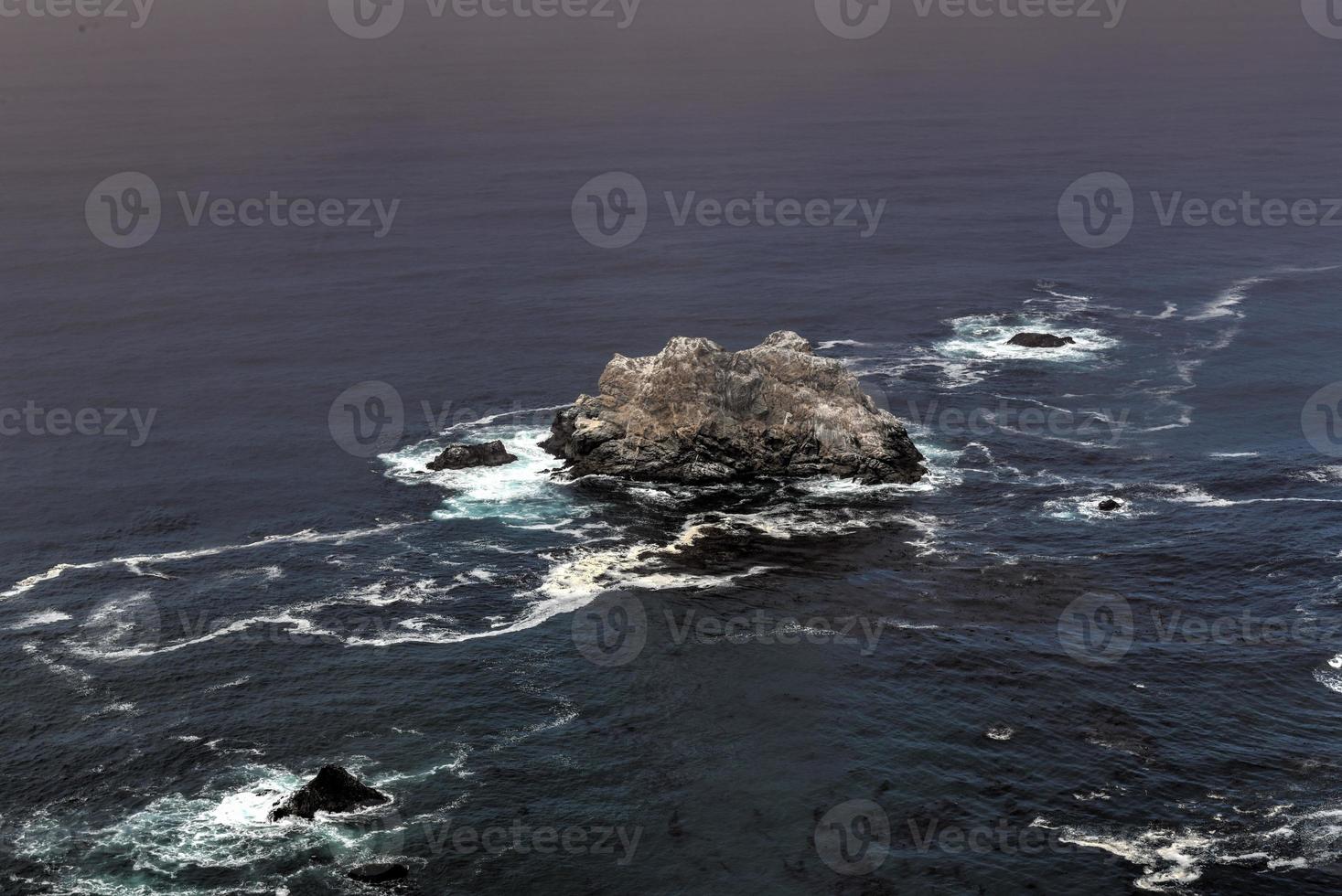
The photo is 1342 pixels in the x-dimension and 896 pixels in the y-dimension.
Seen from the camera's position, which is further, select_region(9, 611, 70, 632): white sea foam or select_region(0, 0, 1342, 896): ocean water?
select_region(9, 611, 70, 632): white sea foam

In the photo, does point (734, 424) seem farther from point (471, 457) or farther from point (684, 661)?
point (684, 661)

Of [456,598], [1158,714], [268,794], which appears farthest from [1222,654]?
[268,794]

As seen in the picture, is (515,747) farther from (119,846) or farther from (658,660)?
(119,846)
